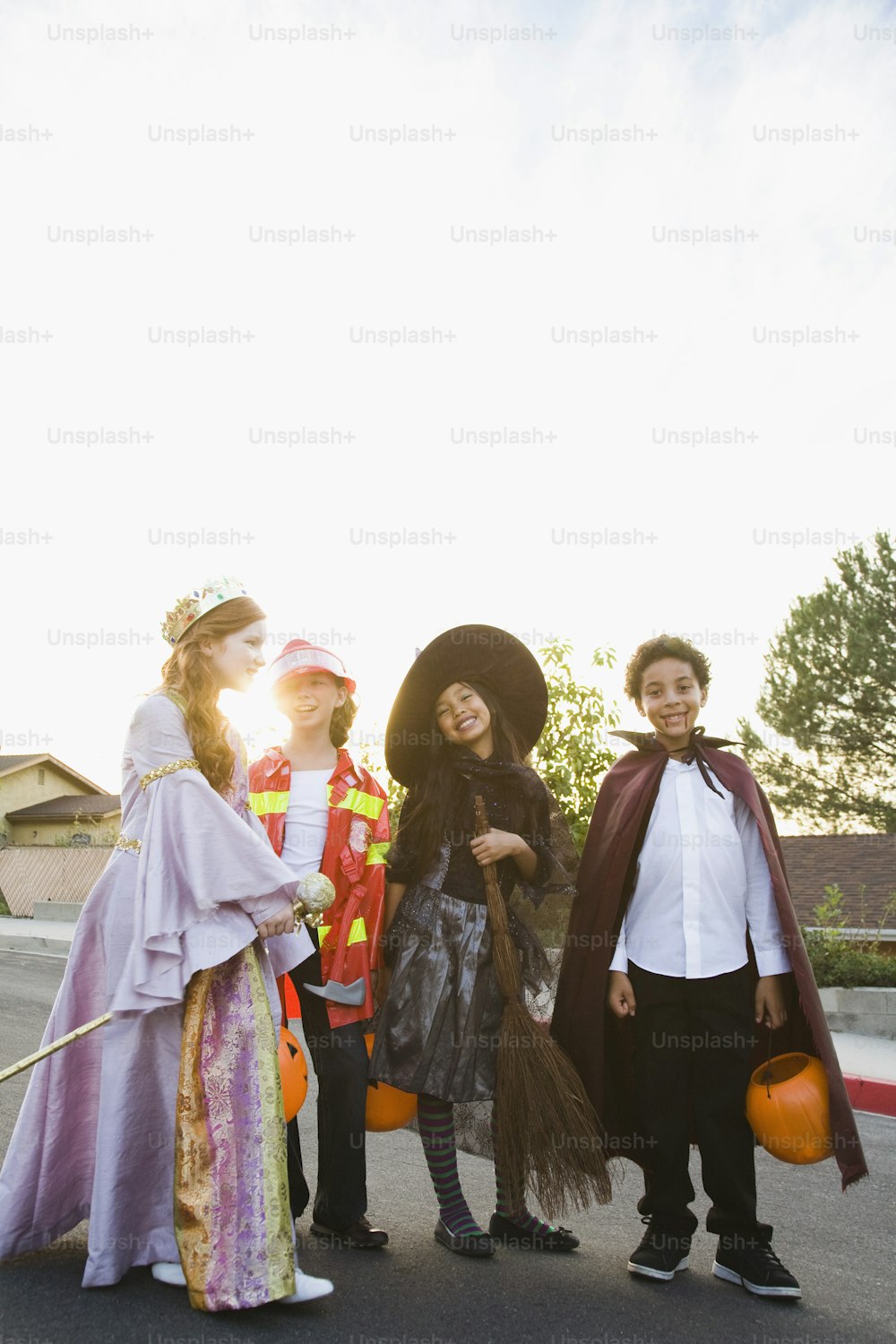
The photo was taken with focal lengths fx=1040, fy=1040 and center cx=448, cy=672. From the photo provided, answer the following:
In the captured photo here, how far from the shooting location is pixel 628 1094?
3.48 meters

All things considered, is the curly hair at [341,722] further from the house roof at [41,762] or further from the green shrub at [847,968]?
the house roof at [41,762]

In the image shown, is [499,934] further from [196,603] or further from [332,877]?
[196,603]

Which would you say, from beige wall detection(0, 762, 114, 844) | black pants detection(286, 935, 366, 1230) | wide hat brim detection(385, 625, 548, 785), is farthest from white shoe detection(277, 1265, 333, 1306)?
beige wall detection(0, 762, 114, 844)

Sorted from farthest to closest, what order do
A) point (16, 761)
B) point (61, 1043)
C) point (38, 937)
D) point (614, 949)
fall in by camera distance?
1. point (16, 761)
2. point (38, 937)
3. point (614, 949)
4. point (61, 1043)

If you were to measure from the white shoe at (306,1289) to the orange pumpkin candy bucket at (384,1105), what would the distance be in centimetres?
71

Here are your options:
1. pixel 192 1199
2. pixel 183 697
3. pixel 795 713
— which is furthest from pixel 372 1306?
pixel 795 713

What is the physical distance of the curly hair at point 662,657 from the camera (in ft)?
12.1

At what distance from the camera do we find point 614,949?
137 inches

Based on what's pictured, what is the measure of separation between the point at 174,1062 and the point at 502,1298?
3.65 ft

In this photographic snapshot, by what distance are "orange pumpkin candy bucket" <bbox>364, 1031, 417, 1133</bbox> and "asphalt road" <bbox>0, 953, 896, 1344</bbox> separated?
1.22 ft

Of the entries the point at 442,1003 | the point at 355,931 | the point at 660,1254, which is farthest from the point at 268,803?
the point at 660,1254

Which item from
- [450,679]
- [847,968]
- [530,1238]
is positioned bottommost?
[530,1238]

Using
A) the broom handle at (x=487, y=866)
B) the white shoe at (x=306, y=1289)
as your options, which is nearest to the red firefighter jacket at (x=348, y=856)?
the broom handle at (x=487, y=866)

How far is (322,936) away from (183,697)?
3.11 ft
